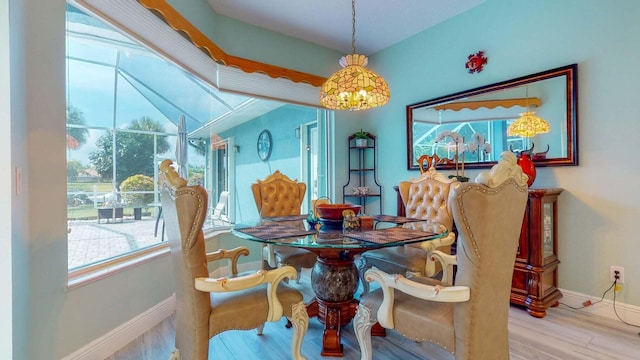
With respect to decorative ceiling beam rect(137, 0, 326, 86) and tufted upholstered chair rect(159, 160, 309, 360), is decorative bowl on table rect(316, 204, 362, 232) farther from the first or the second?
decorative ceiling beam rect(137, 0, 326, 86)

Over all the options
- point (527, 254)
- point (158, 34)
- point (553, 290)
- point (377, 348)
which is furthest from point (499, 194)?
point (158, 34)

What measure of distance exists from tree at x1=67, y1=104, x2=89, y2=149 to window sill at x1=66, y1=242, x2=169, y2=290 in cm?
79

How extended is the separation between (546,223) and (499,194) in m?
1.88

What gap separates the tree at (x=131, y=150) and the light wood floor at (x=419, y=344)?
1.24 meters

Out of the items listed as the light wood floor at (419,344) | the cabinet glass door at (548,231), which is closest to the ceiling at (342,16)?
the cabinet glass door at (548,231)

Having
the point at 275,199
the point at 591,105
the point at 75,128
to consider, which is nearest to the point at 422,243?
the point at 275,199

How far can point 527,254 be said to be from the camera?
252 centimetres

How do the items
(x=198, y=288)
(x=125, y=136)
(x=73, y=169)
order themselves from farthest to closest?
(x=125, y=136)
(x=73, y=169)
(x=198, y=288)

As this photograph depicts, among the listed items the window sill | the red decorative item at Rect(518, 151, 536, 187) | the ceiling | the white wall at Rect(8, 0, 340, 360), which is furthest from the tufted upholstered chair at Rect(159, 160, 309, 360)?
the ceiling

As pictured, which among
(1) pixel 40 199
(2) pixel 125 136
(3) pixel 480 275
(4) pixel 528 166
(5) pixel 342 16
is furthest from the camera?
(5) pixel 342 16

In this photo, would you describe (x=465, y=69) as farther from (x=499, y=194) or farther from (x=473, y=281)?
(x=473, y=281)

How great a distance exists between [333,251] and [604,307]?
2.30 m

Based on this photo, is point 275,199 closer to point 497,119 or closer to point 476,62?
point 497,119

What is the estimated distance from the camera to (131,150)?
2.41 meters
